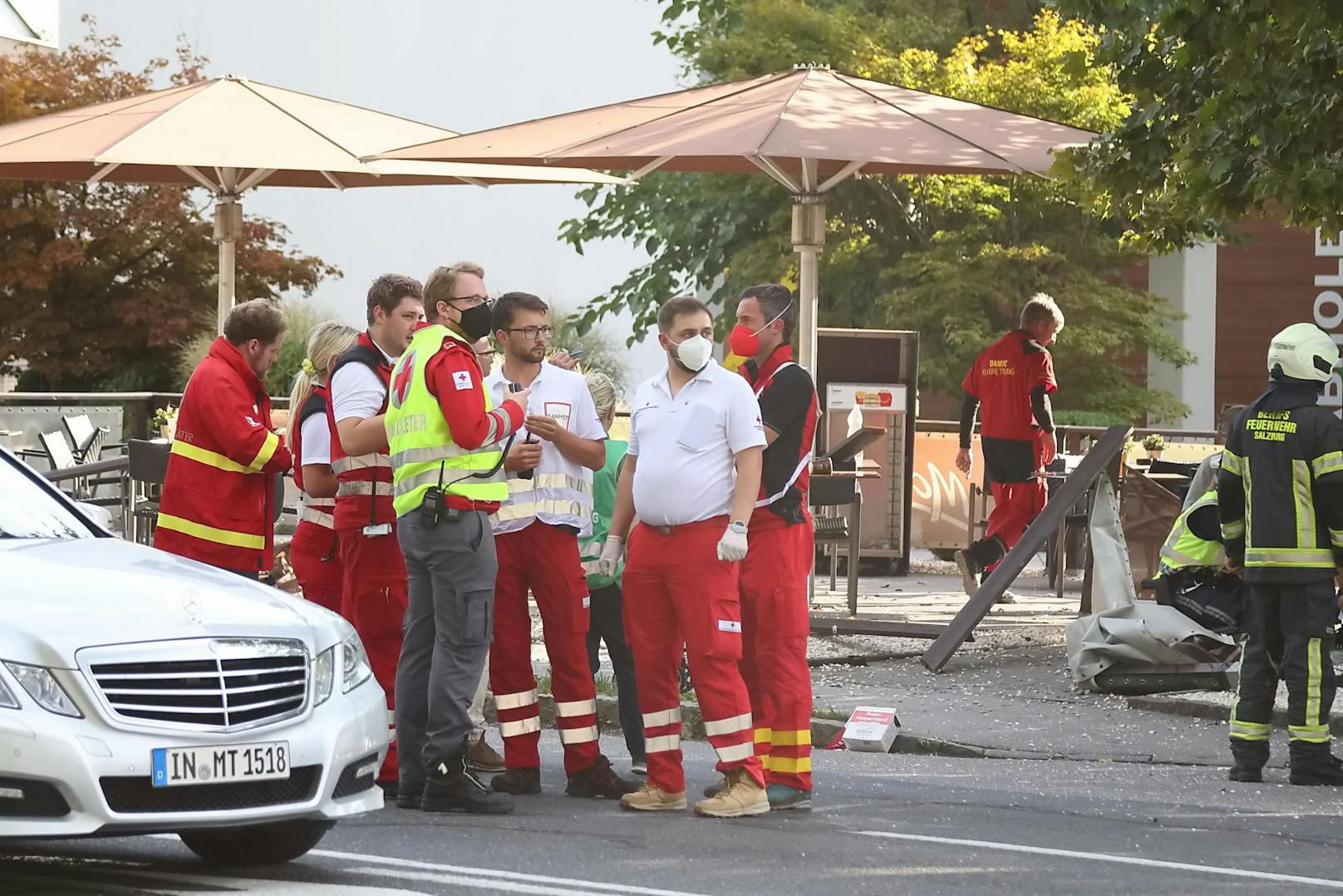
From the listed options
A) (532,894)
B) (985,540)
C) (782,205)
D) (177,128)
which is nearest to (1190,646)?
(985,540)

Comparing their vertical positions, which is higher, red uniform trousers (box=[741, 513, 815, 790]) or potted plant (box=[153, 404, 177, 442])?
potted plant (box=[153, 404, 177, 442])

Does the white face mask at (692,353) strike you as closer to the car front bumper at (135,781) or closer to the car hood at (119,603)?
the car hood at (119,603)

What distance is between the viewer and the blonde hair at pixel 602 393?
870 centimetres

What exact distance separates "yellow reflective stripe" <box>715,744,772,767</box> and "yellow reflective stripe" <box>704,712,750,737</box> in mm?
61

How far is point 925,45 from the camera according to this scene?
25.6 m

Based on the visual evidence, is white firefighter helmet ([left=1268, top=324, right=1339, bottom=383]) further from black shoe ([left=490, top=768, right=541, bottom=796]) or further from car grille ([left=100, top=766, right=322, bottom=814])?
car grille ([left=100, top=766, right=322, bottom=814])

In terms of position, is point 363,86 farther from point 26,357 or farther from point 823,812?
point 823,812

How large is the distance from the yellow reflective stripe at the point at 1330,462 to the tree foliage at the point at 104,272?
18.9 m

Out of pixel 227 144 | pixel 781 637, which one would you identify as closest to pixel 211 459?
pixel 781 637

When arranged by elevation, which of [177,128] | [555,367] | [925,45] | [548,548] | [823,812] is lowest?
[823,812]

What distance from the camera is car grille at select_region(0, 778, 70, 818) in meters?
5.49

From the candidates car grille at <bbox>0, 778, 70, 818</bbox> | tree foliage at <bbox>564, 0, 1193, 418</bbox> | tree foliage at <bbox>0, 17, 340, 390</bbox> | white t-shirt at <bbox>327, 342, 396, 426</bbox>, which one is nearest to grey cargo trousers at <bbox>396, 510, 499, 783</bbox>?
white t-shirt at <bbox>327, 342, 396, 426</bbox>

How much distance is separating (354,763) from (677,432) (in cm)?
189

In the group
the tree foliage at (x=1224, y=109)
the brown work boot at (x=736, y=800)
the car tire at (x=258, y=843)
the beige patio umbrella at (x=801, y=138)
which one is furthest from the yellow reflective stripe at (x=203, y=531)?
the tree foliage at (x=1224, y=109)
